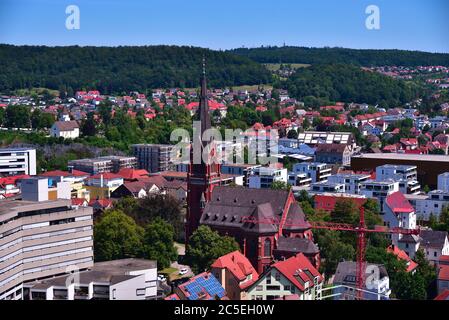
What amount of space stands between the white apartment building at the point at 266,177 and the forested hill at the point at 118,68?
1348 inches

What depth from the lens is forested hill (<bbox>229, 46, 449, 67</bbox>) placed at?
244 feet

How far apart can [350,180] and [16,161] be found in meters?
11.5

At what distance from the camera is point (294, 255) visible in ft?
50.7

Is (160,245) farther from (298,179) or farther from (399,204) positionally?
(298,179)

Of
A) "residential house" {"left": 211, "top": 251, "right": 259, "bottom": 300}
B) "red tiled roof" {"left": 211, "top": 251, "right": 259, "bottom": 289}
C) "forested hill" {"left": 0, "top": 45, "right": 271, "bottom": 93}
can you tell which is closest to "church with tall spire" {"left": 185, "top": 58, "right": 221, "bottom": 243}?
"red tiled roof" {"left": 211, "top": 251, "right": 259, "bottom": 289}

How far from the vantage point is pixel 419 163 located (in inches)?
1070

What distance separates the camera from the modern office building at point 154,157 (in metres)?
31.8

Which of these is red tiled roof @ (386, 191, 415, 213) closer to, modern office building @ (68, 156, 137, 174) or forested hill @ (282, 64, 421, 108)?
modern office building @ (68, 156, 137, 174)

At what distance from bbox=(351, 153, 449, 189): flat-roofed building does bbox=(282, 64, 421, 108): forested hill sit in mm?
26524

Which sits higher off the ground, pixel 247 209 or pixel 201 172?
pixel 201 172

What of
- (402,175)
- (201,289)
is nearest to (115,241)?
(201,289)
